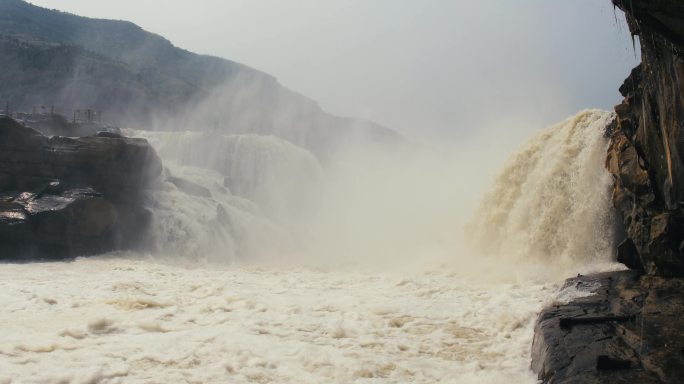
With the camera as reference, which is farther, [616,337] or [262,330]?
[262,330]

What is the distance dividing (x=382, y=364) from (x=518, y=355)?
5.87 feet

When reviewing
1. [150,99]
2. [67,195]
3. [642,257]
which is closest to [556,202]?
[642,257]

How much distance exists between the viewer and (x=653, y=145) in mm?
8688

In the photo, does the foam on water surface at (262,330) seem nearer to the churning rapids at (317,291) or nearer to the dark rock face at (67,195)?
the churning rapids at (317,291)

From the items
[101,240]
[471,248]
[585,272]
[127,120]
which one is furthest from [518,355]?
[127,120]

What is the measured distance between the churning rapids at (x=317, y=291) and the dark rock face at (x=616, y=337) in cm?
54

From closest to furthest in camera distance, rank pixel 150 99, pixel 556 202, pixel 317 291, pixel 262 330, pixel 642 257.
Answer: pixel 262 330, pixel 642 257, pixel 317 291, pixel 556 202, pixel 150 99

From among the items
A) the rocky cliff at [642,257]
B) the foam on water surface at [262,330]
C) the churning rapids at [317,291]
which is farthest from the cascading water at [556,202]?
the foam on water surface at [262,330]

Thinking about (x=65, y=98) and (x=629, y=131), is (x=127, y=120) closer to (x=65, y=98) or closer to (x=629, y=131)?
(x=65, y=98)

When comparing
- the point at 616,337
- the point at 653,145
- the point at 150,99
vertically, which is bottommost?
the point at 616,337

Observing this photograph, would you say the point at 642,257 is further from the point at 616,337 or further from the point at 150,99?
the point at 150,99

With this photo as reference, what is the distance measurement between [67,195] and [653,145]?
1604cm

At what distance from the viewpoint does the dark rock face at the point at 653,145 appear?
5094 mm

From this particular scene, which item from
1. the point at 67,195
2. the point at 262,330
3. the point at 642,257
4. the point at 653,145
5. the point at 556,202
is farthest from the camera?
the point at 67,195
